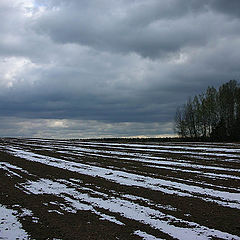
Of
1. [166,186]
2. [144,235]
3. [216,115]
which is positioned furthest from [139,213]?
[216,115]

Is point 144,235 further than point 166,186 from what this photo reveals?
No

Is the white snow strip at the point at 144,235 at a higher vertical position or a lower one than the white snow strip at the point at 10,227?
lower

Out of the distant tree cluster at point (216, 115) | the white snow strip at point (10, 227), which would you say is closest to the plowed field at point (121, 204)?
the white snow strip at point (10, 227)

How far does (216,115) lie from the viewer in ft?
237

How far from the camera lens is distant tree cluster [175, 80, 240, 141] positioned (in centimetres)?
6500

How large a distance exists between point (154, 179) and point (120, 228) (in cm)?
933

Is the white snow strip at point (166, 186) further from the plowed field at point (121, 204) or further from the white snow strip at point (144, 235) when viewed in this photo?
the white snow strip at point (144, 235)

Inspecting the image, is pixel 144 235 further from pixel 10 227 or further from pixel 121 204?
pixel 10 227

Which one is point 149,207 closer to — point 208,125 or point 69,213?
point 69,213

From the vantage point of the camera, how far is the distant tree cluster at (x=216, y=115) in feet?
213

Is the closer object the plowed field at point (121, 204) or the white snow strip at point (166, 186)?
the plowed field at point (121, 204)

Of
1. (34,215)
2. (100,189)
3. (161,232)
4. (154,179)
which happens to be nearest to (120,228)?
(161,232)

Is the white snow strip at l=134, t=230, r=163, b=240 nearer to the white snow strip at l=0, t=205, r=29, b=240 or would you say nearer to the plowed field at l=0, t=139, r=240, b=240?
the plowed field at l=0, t=139, r=240, b=240

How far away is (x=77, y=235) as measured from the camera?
323 inches
